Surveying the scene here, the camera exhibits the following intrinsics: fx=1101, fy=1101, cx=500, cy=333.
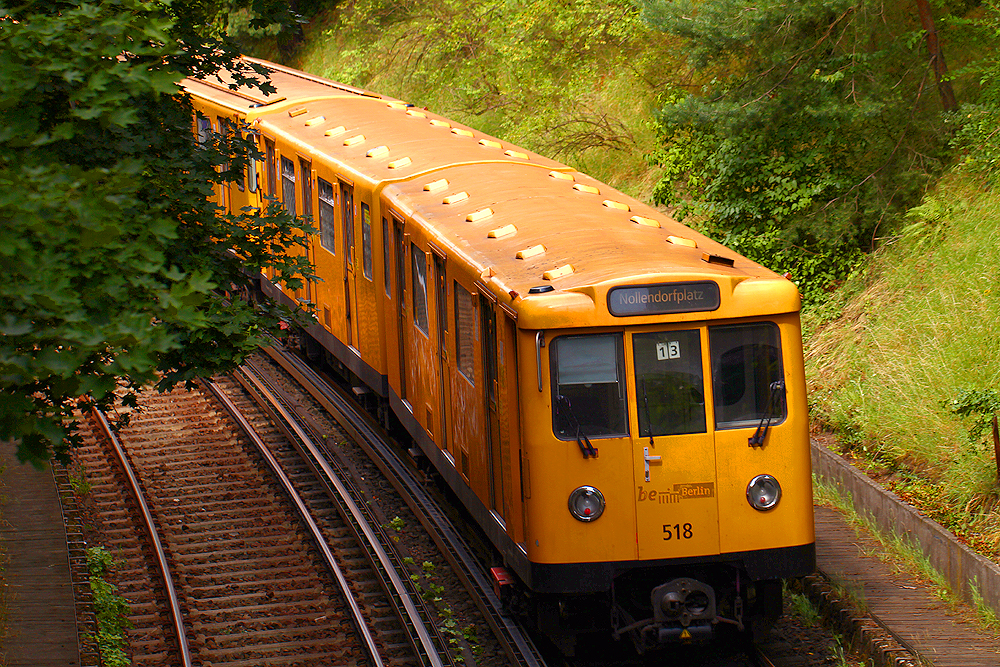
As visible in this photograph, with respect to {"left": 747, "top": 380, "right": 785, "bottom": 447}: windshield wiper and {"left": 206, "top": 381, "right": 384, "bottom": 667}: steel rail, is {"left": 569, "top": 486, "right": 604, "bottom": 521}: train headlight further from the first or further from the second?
{"left": 206, "top": 381, "right": 384, "bottom": 667}: steel rail

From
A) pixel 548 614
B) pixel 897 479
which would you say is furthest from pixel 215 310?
pixel 897 479

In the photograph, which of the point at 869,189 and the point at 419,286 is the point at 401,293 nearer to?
the point at 419,286

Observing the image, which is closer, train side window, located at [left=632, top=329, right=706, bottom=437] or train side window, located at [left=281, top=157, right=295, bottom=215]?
train side window, located at [left=632, top=329, right=706, bottom=437]

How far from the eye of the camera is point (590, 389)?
22.9ft

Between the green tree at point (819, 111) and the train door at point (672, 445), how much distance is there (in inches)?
263

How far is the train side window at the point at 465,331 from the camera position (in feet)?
27.3

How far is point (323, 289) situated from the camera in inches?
555

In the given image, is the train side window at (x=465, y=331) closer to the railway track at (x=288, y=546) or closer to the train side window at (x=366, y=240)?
the railway track at (x=288, y=546)

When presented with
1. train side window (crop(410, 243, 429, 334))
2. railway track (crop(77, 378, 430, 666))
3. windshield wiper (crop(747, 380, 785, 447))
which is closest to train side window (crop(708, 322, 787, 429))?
windshield wiper (crop(747, 380, 785, 447))

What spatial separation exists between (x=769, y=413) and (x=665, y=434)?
0.70 metres

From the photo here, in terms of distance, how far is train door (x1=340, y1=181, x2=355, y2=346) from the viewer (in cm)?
1233

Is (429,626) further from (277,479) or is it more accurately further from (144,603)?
(277,479)

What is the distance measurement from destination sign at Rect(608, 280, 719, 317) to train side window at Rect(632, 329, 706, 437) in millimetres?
166

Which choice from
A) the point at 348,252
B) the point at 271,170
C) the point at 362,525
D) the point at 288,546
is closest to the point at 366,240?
the point at 348,252
